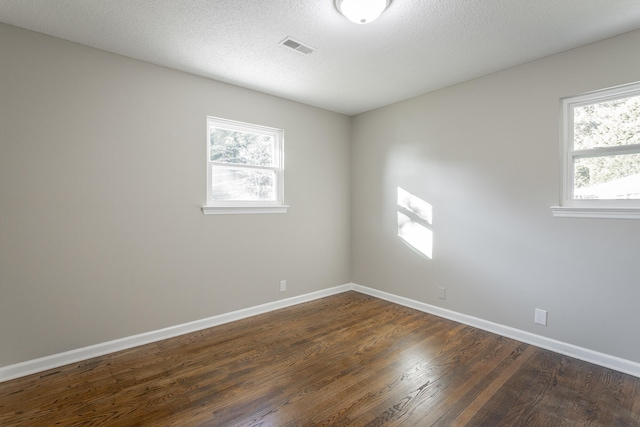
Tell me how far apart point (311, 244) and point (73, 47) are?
125 inches

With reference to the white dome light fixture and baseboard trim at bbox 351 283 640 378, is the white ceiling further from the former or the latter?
baseboard trim at bbox 351 283 640 378

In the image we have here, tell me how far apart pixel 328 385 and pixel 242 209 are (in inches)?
82.6

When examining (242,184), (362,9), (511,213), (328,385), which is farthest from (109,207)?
(511,213)

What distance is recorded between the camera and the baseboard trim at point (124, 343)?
237cm

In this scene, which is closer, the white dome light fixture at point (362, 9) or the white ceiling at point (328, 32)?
the white dome light fixture at point (362, 9)

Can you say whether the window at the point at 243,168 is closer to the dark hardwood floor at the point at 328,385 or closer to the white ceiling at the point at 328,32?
the white ceiling at the point at 328,32

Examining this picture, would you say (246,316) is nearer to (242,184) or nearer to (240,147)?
(242,184)

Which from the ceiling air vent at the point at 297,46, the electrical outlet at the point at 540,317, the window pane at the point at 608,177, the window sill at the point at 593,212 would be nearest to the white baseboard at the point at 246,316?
the electrical outlet at the point at 540,317

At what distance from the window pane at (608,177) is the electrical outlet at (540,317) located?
107 centimetres

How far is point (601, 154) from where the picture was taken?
8.48ft

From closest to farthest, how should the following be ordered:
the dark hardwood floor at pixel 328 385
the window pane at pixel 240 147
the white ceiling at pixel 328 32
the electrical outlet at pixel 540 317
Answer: the dark hardwood floor at pixel 328 385, the white ceiling at pixel 328 32, the electrical outlet at pixel 540 317, the window pane at pixel 240 147

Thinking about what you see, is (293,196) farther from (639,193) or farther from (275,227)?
(639,193)

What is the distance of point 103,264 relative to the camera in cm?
273

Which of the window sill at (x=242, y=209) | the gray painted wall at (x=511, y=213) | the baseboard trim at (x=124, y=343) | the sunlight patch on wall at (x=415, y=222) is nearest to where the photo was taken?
the baseboard trim at (x=124, y=343)
